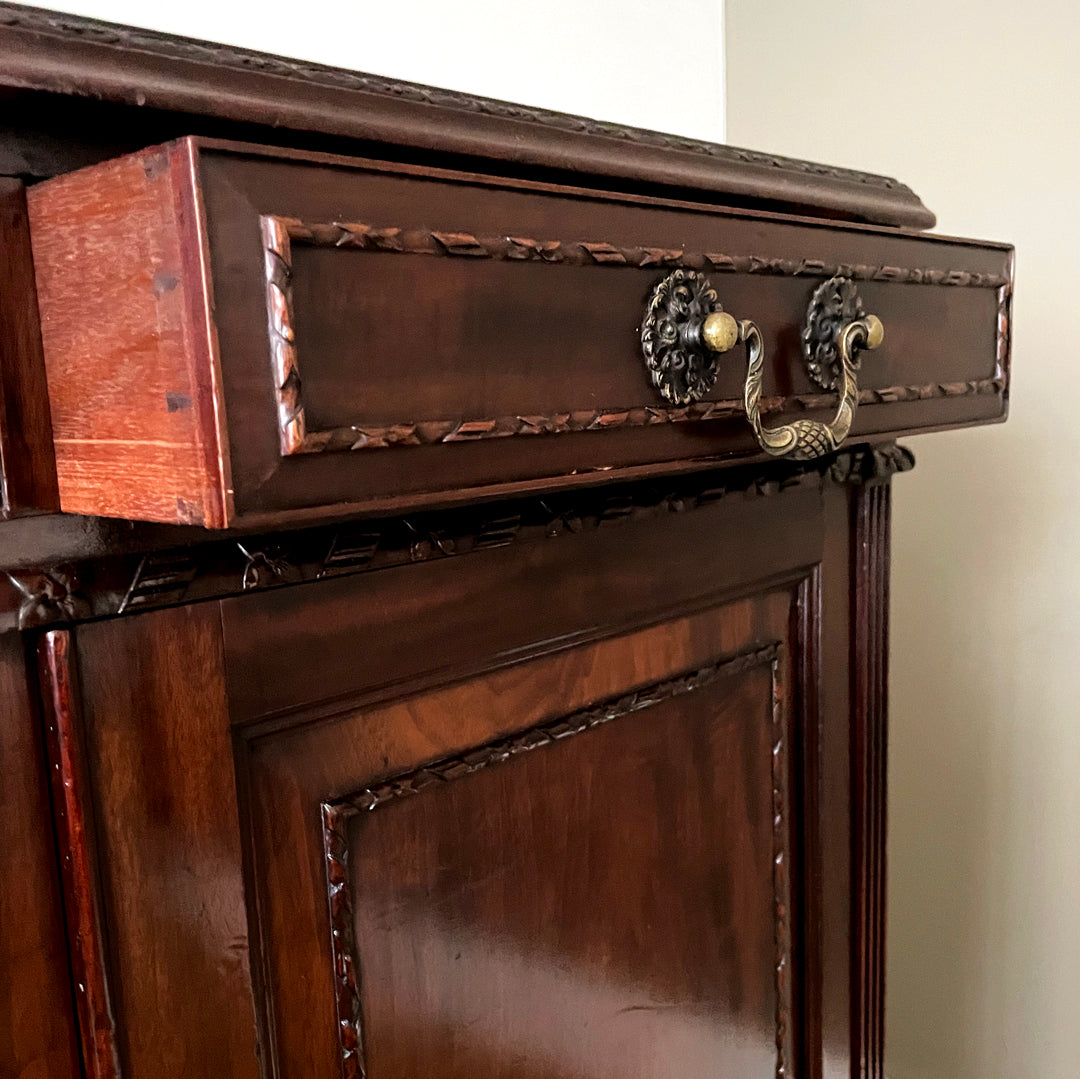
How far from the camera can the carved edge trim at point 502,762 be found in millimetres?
356

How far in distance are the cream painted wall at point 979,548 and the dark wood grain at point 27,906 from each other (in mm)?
984

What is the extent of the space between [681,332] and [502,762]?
0.18m

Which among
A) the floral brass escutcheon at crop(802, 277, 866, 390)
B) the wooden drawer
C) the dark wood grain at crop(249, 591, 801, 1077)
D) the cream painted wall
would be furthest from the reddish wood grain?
the cream painted wall

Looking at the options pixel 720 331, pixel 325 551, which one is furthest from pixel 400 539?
pixel 720 331

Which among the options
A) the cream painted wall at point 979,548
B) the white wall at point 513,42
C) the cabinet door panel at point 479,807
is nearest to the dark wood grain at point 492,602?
the cabinet door panel at point 479,807

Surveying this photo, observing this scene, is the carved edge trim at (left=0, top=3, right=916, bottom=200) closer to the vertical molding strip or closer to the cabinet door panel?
the cabinet door panel

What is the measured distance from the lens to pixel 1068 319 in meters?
0.98

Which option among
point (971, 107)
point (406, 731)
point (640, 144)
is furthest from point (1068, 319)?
point (406, 731)

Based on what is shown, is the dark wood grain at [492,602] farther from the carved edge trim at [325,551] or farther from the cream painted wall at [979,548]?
the cream painted wall at [979,548]

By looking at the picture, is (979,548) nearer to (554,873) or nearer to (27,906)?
(554,873)

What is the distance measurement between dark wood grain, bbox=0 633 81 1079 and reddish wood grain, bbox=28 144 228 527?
0.06 metres

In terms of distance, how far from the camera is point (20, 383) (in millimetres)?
275

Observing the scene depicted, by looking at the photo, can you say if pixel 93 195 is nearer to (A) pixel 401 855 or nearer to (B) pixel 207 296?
(B) pixel 207 296

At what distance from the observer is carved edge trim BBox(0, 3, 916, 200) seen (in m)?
0.25
